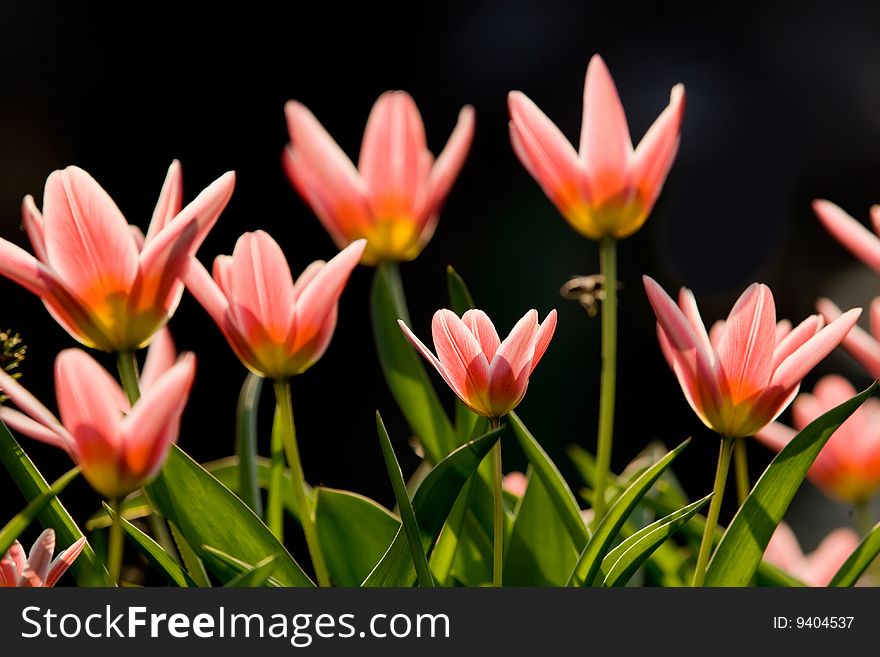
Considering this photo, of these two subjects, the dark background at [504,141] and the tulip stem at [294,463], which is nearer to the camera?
the tulip stem at [294,463]

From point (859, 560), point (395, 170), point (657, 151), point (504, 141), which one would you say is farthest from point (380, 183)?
point (504, 141)

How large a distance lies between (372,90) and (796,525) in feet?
2.89

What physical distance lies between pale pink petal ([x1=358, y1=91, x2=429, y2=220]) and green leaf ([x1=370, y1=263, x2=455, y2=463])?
0.11 feet

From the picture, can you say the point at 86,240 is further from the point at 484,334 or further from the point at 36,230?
the point at 484,334

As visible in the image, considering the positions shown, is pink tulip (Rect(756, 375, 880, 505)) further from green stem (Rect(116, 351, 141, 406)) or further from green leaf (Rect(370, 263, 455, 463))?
green stem (Rect(116, 351, 141, 406))

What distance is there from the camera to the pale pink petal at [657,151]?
1.14ft

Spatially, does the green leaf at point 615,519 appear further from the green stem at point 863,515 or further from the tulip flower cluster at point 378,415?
the green stem at point 863,515

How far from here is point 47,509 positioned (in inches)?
11.0

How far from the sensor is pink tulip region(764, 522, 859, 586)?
446mm

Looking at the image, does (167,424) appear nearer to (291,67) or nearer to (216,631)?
(216,631)

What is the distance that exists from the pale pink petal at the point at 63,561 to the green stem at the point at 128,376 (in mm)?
48

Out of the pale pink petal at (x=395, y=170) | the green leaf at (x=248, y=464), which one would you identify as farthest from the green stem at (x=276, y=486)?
the pale pink petal at (x=395, y=170)

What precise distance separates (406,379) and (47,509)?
6.7 inches

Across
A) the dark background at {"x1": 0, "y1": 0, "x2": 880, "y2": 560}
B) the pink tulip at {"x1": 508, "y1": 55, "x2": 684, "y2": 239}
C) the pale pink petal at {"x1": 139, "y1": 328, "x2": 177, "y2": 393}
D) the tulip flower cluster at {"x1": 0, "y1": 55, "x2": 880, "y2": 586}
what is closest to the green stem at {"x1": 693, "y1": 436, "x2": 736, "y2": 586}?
the tulip flower cluster at {"x1": 0, "y1": 55, "x2": 880, "y2": 586}
